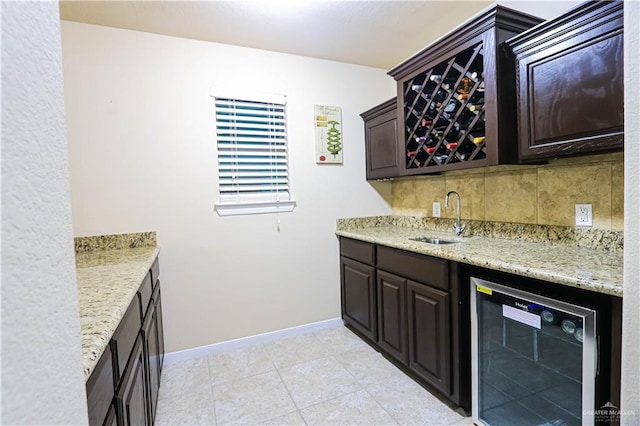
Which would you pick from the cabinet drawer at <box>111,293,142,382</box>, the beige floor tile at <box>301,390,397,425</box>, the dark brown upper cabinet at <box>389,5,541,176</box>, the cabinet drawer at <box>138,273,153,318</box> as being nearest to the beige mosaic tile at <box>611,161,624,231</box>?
the dark brown upper cabinet at <box>389,5,541,176</box>

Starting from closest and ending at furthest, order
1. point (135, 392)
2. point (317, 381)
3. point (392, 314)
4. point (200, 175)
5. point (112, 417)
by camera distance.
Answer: point (112, 417)
point (135, 392)
point (317, 381)
point (392, 314)
point (200, 175)

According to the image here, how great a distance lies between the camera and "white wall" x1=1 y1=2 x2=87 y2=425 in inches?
12.4

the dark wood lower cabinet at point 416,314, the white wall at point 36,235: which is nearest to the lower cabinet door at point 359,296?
the dark wood lower cabinet at point 416,314

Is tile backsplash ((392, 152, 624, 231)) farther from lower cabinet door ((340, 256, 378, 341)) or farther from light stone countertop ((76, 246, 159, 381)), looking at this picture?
light stone countertop ((76, 246, 159, 381))

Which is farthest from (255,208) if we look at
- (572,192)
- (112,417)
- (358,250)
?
(572,192)

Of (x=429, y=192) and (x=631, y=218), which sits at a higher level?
(x=429, y=192)

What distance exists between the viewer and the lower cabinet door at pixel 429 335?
1.74m

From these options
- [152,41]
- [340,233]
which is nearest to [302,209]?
[340,233]

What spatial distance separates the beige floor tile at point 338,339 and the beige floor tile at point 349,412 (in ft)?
1.94

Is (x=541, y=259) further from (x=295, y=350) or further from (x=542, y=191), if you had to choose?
(x=295, y=350)

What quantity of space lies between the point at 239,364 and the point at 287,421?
29.2 inches

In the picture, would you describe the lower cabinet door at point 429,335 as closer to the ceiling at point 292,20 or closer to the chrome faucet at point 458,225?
the chrome faucet at point 458,225

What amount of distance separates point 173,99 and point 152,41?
430 millimetres

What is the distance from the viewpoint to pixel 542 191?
6.03 ft
